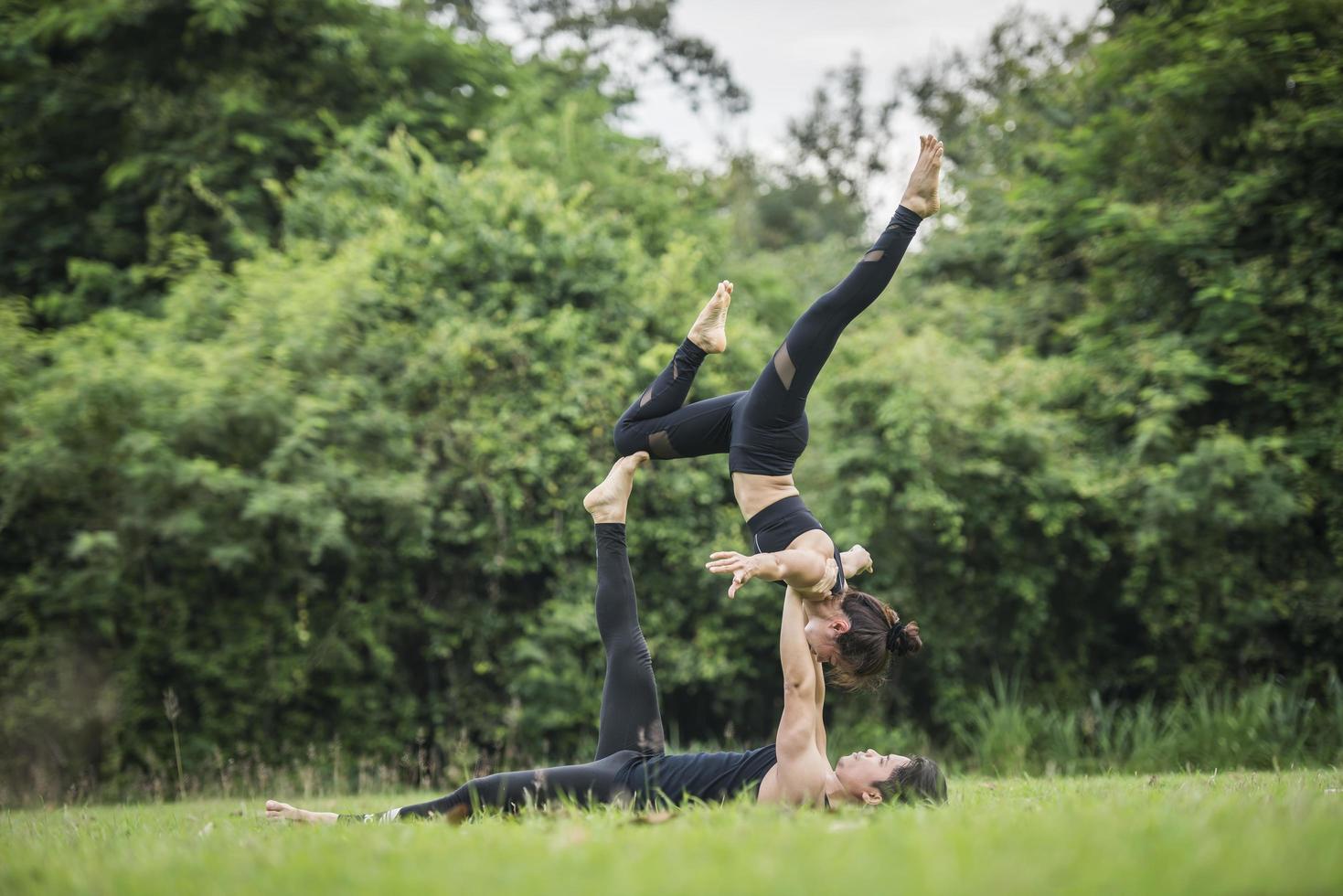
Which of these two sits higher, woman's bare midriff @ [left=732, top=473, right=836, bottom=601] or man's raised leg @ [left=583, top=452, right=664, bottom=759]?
woman's bare midriff @ [left=732, top=473, right=836, bottom=601]

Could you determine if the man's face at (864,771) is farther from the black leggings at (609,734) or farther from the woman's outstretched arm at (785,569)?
the black leggings at (609,734)

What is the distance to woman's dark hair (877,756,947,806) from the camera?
3.80 m

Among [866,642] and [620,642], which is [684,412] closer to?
[620,642]

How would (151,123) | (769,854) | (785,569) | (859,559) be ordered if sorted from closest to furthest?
(769,854) → (785,569) → (859,559) → (151,123)

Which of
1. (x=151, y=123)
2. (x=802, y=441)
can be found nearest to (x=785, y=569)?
(x=802, y=441)

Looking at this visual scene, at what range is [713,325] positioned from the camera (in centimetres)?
483

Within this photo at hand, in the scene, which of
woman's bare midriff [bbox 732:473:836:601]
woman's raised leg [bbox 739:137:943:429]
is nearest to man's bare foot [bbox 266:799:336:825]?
woman's bare midriff [bbox 732:473:836:601]

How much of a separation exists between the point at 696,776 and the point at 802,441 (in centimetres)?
157

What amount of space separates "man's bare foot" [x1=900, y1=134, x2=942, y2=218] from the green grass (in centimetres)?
258

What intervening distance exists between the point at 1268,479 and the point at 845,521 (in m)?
3.80

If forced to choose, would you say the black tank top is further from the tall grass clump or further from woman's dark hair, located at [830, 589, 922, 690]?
the tall grass clump

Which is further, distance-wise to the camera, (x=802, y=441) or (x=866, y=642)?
(x=802, y=441)

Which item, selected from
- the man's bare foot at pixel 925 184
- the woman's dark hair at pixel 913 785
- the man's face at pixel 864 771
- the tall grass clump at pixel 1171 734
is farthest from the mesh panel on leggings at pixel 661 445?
the tall grass clump at pixel 1171 734

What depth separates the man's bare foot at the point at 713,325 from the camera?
15.7 ft
